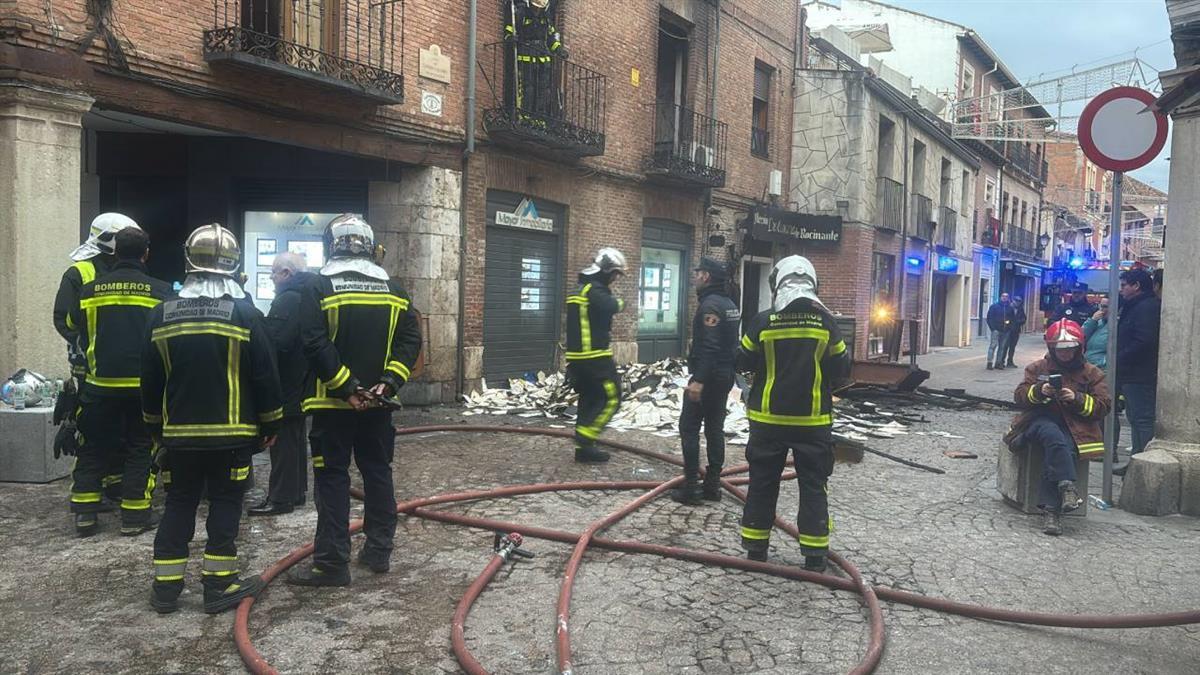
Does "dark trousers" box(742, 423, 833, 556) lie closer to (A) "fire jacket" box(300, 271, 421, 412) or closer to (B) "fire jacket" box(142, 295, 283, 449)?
(A) "fire jacket" box(300, 271, 421, 412)

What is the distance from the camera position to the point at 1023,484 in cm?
645

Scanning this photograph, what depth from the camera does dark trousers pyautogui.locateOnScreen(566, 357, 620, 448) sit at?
25.3 ft

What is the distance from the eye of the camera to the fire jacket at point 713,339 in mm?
6367

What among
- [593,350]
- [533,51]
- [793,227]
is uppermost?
[533,51]

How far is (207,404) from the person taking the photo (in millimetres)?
3998

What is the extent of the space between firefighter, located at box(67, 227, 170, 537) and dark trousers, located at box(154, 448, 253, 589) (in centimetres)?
131

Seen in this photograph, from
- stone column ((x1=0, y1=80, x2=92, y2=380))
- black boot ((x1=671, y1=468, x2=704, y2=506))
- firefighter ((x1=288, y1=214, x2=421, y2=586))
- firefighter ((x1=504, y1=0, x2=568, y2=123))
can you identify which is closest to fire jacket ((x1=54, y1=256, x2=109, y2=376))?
stone column ((x1=0, y1=80, x2=92, y2=380))

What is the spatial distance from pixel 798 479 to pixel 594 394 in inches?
121

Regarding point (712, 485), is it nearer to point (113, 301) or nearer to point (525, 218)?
point (113, 301)

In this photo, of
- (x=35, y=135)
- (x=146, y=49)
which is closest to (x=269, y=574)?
(x=35, y=135)

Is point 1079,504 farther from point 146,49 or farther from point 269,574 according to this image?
point 146,49

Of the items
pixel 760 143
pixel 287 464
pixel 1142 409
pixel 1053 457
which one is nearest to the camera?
pixel 287 464

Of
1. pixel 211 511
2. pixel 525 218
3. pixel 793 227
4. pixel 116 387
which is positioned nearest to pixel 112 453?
pixel 116 387

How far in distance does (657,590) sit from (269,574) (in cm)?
198
